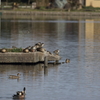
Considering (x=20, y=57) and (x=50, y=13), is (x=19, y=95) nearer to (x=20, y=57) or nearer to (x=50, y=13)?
(x=20, y=57)

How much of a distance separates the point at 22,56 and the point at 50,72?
1.87 meters

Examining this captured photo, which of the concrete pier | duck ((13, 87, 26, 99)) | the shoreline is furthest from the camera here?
the shoreline

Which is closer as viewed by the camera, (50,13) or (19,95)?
(19,95)

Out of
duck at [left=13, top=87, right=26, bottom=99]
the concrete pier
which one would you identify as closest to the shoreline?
the concrete pier

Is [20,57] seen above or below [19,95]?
above

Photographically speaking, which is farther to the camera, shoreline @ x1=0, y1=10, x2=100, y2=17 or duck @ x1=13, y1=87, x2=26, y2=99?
shoreline @ x1=0, y1=10, x2=100, y2=17

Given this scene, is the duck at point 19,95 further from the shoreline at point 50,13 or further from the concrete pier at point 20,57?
the shoreline at point 50,13

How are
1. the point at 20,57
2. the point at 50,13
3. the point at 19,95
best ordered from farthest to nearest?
the point at 50,13
the point at 20,57
the point at 19,95

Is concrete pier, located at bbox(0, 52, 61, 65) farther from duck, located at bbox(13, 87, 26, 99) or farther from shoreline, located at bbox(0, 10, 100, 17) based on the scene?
shoreline, located at bbox(0, 10, 100, 17)

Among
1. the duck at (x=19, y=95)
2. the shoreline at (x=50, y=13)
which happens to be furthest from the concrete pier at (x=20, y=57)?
the shoreline at (x=50, y=13)

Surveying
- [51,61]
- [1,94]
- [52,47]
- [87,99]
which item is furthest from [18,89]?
[52,47]

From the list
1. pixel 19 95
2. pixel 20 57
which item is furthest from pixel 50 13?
pixel 19 95

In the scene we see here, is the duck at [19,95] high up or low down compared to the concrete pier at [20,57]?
down

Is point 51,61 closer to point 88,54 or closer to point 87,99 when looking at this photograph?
point 88,54
